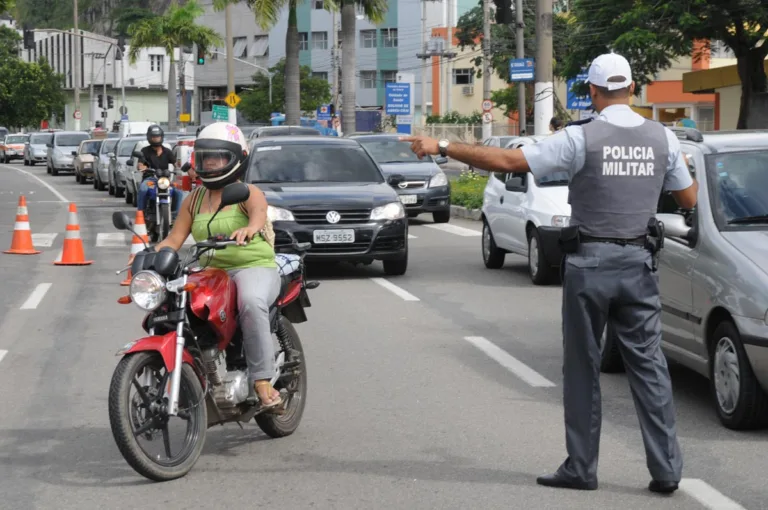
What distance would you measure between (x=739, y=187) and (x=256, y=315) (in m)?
3.36

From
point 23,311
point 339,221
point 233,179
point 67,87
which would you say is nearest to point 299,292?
point 233,179

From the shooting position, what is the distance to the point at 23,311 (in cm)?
1296

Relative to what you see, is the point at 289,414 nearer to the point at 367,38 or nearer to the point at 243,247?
Result: the point at 243,247

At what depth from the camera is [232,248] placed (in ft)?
21.6

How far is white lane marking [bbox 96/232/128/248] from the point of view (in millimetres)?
20844

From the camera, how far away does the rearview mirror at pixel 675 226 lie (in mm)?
7828

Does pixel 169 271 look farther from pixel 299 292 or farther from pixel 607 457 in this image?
pixel 607 457

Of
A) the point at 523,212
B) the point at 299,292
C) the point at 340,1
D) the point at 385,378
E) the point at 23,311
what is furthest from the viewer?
the point at 340,1

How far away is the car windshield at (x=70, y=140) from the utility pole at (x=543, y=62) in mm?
35530

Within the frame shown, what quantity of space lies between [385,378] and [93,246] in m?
12.3

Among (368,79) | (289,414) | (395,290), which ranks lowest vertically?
(289,414)

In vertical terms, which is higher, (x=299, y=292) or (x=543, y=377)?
(x=299, y=292)

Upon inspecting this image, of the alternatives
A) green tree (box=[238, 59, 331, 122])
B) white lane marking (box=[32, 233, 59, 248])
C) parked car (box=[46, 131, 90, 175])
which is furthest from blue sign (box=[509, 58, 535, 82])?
green tree (box=[238, 59, 331, 122])

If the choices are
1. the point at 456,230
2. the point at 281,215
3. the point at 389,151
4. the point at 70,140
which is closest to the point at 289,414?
the point at 281,215
